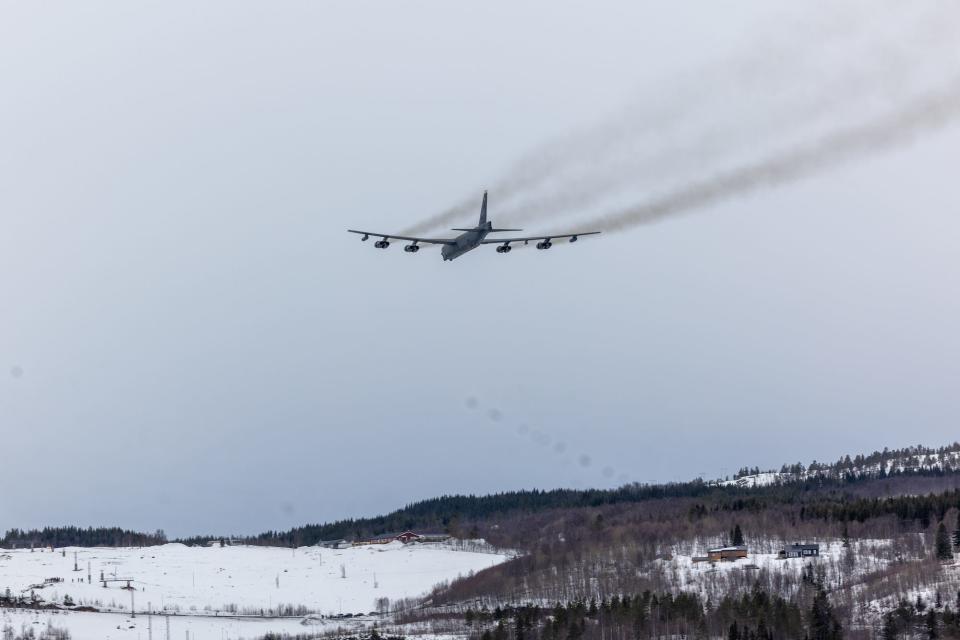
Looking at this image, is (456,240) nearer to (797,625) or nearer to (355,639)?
(797,625)

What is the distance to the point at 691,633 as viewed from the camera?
175875 mm

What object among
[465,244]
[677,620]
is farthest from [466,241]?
[677,620]

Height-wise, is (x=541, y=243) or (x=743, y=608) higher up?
(x=541, y=243)

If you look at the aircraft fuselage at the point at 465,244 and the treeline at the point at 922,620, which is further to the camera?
the treeline at the point at 922,620

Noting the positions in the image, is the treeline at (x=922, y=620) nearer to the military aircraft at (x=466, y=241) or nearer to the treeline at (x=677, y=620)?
the treeline at (x=677, y=620)

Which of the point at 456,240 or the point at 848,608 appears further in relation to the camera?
the point at 848,608

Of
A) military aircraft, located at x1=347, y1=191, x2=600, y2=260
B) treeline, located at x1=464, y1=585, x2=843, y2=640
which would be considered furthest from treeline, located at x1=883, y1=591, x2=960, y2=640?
military aircraft, located at x1=347, y1=191, x2=600, y2=260

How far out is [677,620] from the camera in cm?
18062

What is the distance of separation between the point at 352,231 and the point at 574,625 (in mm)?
80950

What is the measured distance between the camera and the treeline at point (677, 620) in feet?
548

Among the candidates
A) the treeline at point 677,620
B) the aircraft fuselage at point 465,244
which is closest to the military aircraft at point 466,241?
the aircraft fuselage at point 465,244

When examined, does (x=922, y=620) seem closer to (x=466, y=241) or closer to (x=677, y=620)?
(x=677, y=620)

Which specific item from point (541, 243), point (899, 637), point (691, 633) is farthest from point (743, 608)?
point (541, 243)

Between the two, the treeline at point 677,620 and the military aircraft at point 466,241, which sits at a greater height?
the military aircraft at point 466,241
